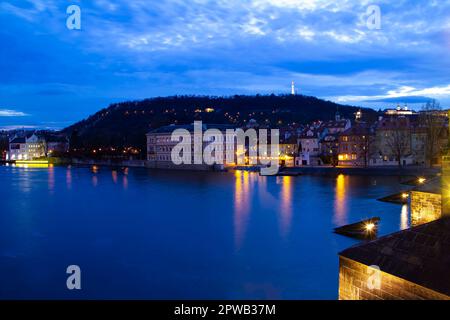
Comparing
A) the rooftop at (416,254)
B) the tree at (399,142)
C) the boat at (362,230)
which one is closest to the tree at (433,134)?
the tree at (399,142)

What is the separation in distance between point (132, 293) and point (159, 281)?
3.09ft

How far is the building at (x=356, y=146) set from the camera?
4138cm

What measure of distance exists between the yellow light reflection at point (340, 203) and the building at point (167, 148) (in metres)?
21.9

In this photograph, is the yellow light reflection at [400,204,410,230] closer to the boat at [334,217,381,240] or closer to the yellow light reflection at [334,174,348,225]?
the boat at [334,217,381,240]

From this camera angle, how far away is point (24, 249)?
13.9 meters

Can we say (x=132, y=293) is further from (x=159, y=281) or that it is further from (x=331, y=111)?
(x=331, y=111)

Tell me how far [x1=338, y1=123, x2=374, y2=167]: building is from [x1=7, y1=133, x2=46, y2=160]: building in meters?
58.9

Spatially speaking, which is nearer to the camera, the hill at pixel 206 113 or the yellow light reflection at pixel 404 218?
the yellow light reflection at pixel 404 218

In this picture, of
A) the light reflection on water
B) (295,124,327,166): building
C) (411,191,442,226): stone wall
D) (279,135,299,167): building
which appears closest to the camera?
(411,191,442,226): stone wall

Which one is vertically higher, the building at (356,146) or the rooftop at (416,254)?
the building at (356,146)

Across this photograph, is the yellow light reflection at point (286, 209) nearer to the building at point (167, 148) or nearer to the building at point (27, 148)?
the building at point (167, 148)

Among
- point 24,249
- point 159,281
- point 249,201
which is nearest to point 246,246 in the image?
point 159,281

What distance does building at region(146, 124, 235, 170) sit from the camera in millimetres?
51844

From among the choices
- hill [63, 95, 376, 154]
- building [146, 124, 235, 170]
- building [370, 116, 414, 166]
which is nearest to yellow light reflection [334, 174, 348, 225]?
building [370, 116, 414, 166]
